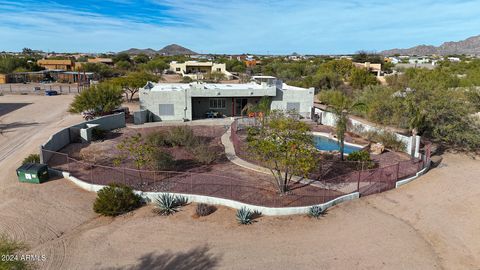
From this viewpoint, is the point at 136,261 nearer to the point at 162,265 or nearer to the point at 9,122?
the point at 162,265

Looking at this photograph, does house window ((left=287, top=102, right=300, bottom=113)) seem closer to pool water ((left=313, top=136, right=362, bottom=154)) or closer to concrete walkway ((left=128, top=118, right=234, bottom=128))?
concrete walkway ((left=128, top=118, right=234, bottom=128))

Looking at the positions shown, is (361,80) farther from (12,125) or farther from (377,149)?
(12,125)

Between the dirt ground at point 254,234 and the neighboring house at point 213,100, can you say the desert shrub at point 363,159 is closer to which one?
the dirt ground at point 254,234

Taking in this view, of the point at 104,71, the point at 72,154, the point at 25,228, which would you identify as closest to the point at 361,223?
the point at 25,228

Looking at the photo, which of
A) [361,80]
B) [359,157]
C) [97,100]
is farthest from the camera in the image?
[361,80]

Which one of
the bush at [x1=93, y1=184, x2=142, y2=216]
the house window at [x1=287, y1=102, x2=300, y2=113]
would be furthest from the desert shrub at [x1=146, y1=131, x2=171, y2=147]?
the house window at [x1=287, y1=102, x2=300, y2=113]

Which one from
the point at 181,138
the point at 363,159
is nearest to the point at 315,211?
the point at 363,159
